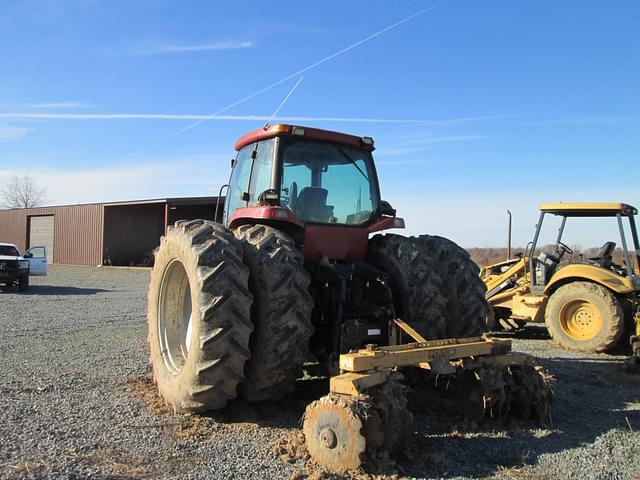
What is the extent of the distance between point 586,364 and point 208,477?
6.22m

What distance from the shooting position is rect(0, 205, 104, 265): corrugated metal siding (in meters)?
33.7

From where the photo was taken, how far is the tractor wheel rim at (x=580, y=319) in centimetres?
893

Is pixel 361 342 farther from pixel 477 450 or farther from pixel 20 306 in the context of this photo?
pixel 20 306

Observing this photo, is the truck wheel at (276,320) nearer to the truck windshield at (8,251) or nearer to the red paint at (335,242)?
the red paint at (335,242)

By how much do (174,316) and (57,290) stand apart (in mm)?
14635

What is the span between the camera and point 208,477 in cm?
358

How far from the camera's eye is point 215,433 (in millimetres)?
4438

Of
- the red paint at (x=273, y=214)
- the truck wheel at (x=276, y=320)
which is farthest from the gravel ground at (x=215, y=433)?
the red paint at (x=273, y=214)

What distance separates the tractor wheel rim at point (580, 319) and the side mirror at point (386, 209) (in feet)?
15.4

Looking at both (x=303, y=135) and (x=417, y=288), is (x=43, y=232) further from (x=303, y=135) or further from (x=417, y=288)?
(x=417, y=288)

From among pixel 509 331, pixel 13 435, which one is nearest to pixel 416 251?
pixel 13 435

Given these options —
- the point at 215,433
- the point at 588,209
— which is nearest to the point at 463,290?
the point at 215,433

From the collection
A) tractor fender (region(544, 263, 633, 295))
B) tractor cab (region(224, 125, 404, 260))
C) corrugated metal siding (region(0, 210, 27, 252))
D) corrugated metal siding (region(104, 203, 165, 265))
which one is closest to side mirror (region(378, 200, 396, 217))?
tractor cab (region(224, 125, 404, 260))

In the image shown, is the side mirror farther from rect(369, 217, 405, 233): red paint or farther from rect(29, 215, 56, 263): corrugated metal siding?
rect(29, 215, 56, 263): corrugated metal siding
